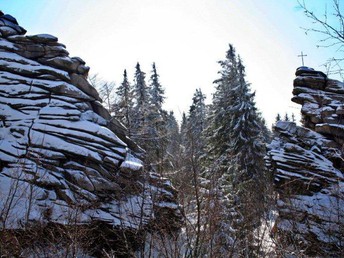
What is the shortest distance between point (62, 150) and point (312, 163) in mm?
12746

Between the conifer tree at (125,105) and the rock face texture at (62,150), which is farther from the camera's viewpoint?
the conifer tree at (125,105)

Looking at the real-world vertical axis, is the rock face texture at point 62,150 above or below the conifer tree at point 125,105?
below

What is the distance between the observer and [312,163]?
1359 centimetres

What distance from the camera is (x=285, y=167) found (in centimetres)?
1391

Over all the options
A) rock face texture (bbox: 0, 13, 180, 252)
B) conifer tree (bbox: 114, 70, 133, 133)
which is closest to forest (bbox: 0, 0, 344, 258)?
rock face texture (bbox: 0, 13, 180, 252)

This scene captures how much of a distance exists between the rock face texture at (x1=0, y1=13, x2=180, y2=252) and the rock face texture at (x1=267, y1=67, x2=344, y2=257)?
5.68m

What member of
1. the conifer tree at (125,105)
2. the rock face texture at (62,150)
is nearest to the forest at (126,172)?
the rock face texture at (62,150)

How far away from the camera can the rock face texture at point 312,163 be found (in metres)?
11.0

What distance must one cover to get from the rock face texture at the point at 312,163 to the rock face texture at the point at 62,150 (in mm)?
5676

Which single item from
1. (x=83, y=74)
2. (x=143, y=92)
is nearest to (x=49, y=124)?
(x=83, y=74)

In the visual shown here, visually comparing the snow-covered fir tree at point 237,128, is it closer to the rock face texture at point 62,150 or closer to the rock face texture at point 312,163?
the rock face texture at point 312,163

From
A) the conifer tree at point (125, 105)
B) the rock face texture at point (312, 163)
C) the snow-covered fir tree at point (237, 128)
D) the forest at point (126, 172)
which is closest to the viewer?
the forest at point (126, 172)

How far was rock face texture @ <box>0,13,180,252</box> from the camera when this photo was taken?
9742 millimetres

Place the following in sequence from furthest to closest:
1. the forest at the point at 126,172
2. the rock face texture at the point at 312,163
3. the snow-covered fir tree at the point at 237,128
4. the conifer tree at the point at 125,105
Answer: the conifer tree at the point at 125,105, the snow-covered fir tree at the point at 237,128, the rock face texture at the point at 312,163, the forest at the point at 126,172
